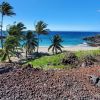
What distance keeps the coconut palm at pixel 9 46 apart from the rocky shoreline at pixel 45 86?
35984 mm

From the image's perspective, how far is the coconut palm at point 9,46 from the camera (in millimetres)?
55281

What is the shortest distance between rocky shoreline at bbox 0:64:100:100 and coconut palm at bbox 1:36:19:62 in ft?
118

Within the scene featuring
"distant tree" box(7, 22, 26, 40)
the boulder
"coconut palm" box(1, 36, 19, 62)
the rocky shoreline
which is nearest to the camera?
the rocky shoreline

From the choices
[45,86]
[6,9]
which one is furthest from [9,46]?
[45,86]

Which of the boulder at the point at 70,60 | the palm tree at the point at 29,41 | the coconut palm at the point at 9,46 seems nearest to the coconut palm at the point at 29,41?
the palm tree at the point at 29,41

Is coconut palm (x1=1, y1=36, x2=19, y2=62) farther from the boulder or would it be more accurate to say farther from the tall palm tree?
the boulder

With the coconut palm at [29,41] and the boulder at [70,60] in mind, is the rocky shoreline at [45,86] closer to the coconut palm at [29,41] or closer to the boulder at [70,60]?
the boulder at [70,60]

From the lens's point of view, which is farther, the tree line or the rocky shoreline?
the tree line

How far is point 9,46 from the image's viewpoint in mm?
55344

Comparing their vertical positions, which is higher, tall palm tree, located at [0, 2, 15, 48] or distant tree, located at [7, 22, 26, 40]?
tall palm tree, located at [0, 2, 15, 48]

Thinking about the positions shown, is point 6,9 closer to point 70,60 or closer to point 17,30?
point 17,30

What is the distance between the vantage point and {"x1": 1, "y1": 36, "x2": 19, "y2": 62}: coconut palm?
181ft

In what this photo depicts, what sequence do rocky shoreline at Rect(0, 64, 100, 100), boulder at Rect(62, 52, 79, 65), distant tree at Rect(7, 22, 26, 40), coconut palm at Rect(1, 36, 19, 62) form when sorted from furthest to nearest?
1. distant tree at Rect(7, 22, 26, 40)
2. coconut palm at Rect(1, 36, 19, 62)
3. boulder at Rect(62, 52, 79, 65)
4. rocky shoreline at Rect(0, 64, 100, 100)

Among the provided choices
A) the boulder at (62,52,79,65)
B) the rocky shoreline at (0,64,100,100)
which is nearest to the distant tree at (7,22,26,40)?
the boulder at (62,52,79,65)
